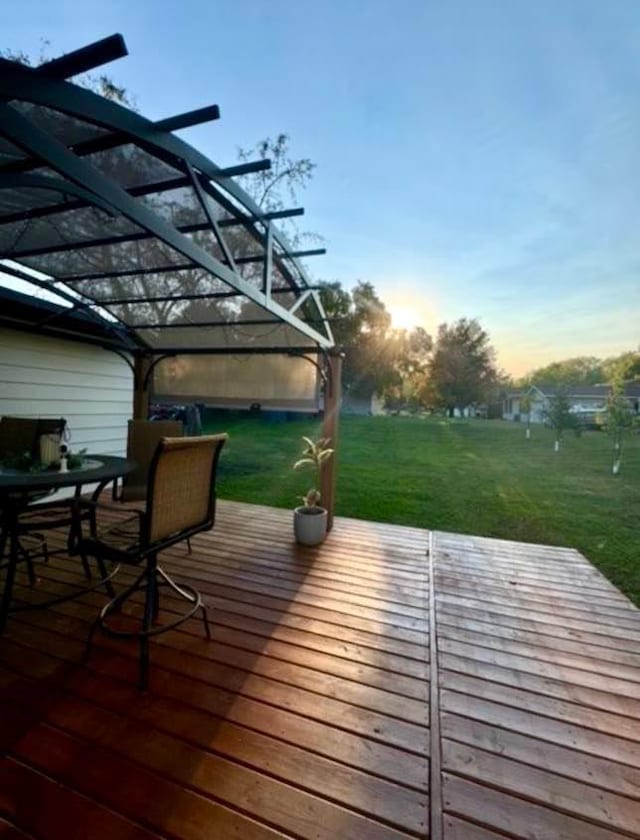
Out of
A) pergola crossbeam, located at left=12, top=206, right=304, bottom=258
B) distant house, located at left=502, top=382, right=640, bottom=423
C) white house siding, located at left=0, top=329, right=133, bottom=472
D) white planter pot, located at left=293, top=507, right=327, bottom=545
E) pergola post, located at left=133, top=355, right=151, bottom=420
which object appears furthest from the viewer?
distant house, located at left=502, top=382, right=640, bottom=423

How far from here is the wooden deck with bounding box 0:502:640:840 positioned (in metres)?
1.18

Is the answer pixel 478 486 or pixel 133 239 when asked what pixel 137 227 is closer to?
pixel 133 239

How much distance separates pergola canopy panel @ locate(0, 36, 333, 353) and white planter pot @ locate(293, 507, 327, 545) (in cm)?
180

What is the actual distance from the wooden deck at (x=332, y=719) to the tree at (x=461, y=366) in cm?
2193

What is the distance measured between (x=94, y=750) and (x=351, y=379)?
20641 mm

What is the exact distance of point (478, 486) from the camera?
24.6 ft

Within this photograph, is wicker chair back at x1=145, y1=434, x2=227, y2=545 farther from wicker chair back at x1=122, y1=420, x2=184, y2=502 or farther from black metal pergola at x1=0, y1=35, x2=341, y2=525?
wicker chair back at x1=122, y1=420, x2=184, y2=502

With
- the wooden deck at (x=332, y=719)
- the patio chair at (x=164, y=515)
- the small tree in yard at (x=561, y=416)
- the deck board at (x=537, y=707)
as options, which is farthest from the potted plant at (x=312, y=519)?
the small tree in yard at (x=561, y=416)

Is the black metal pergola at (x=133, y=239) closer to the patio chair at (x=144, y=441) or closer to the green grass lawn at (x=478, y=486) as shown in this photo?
the patio chair at (x=144, y=441)

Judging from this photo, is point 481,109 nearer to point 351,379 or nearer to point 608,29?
point 608,29

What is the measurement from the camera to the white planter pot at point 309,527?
3.54 meters

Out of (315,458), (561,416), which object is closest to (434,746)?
(315,458)

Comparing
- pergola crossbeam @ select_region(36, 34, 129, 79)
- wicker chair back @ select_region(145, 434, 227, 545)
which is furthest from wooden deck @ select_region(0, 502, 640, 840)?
pergola crossbeam @ select_region(36, 34, 129, 79)

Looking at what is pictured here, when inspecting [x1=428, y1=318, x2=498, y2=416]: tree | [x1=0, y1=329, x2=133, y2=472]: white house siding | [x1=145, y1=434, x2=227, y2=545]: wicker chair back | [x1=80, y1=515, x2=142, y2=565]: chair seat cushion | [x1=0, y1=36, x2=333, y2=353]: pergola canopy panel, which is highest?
[x1=428, y1=318, x2=498, y2=416]: tree
